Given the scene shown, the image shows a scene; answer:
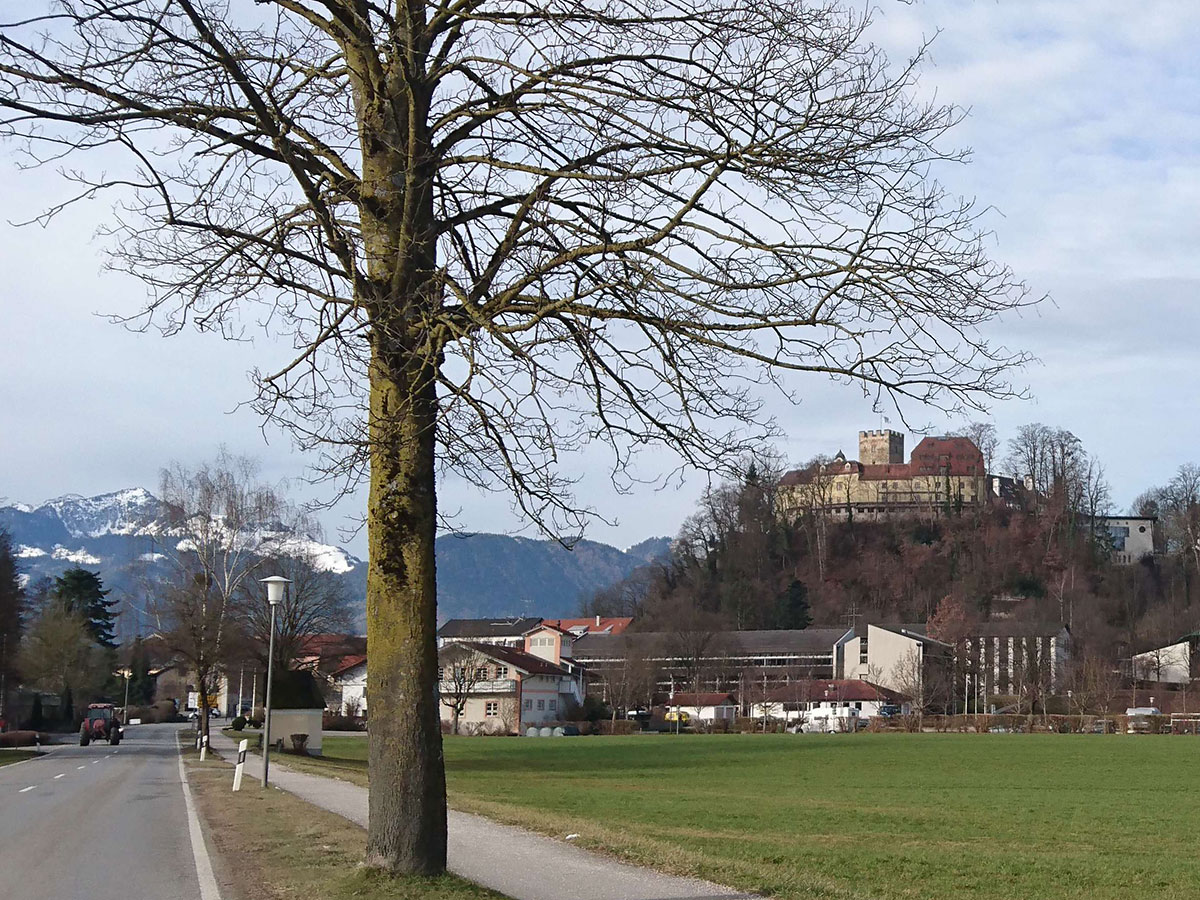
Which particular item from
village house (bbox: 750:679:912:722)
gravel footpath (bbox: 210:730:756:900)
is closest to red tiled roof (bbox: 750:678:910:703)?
village house (bbox: 750:679:912:722)

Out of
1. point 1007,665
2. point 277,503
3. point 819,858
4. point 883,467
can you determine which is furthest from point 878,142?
point 883,467

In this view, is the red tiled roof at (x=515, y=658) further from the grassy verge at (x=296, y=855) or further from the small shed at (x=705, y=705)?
the grassy verge at (x=296, y=855)

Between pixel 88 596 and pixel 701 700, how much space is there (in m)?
59.3

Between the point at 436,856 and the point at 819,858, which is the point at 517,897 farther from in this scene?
the point at 819,858

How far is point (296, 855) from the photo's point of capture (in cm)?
1334

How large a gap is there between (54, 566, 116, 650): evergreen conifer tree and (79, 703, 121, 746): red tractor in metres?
41.4

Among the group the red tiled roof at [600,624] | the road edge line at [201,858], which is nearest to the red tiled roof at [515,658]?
the red tiled roof at [600,624]

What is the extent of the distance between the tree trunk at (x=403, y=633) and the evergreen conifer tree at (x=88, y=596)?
11632 centimetres

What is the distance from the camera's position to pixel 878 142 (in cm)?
869

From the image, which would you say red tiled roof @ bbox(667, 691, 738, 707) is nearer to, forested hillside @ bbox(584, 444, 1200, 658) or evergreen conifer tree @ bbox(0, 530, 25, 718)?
forested hillside @ bbox(584, 444, 1200, 658)

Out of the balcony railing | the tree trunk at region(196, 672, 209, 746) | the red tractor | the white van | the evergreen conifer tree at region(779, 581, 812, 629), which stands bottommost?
the white van

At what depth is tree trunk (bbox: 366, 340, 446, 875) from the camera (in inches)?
364

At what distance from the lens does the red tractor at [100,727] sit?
62500 millimetres

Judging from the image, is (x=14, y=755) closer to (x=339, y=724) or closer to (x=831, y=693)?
(x=339, y=724)
